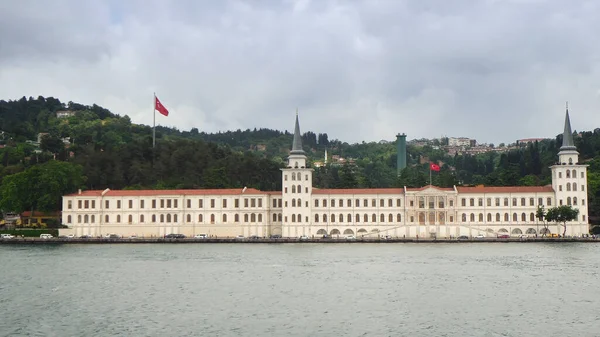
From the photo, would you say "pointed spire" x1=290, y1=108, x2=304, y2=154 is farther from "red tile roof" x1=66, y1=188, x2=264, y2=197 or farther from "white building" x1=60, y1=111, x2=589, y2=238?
"red tile roof" x1=66, y1=188, x2=264, y2=197

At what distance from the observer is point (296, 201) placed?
9531cm

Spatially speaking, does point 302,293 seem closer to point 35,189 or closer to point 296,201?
point 296,201

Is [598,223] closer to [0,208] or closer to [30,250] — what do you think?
[30,250]

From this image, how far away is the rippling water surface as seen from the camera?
35.2 m

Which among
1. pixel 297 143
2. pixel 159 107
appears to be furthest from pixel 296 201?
pixel 159 107

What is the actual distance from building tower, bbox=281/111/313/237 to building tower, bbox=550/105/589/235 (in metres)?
29.8

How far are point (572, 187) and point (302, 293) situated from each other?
5757 cm

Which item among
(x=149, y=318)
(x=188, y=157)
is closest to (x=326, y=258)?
(x=149, y=318)

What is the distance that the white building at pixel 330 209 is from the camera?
92.6m

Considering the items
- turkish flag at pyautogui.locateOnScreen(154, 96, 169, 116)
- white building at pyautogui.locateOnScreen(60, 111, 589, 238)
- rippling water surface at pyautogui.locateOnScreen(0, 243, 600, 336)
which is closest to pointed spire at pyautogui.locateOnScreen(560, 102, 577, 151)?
white building at pyautogui.locateOnScreen(60, 111, 589, 238)

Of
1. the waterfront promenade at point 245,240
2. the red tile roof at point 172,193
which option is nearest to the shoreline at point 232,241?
the waterfront promenade at point 245,240

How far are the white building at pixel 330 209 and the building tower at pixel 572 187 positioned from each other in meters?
0.12

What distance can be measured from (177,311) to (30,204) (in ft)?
215

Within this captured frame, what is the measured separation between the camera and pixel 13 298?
43.8 metres
